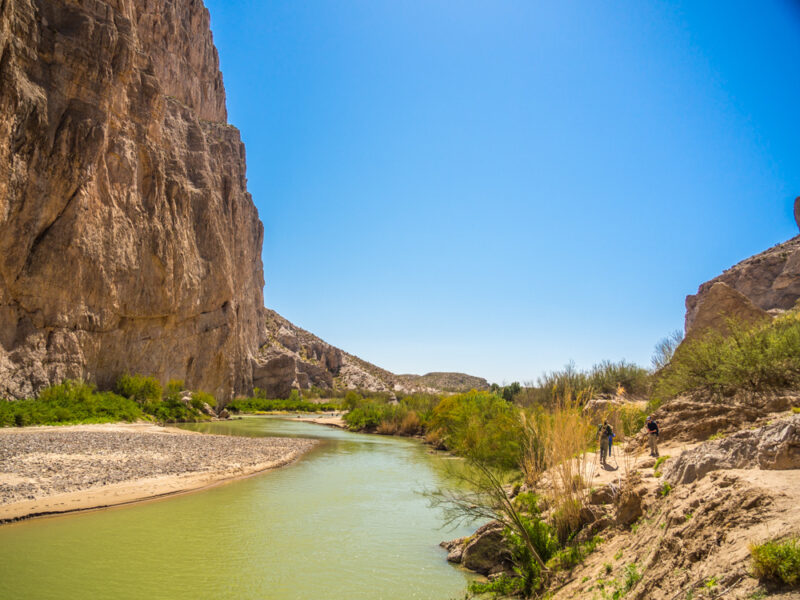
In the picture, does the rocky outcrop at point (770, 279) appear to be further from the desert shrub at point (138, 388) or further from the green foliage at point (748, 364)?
the desert shrub at point (138, 388)

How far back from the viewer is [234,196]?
6475cm

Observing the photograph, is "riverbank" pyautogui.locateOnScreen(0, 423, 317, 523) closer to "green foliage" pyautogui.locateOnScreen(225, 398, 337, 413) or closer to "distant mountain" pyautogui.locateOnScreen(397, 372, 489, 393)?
"green foliage" pyautogui.locateOnScreen(225, 398, 337, 413)

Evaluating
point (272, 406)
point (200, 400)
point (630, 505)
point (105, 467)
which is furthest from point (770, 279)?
point (272, 406)

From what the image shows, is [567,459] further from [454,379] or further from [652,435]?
[454,379]

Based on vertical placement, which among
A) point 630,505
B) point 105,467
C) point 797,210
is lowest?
point 105,467

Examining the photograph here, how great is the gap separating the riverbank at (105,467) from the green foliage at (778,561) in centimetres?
Result: 1260

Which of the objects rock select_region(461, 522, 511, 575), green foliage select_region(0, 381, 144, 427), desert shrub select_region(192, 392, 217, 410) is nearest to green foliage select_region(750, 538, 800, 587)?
rock select_region(461, 522, 511, 575)

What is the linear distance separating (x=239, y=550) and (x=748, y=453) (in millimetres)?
8598

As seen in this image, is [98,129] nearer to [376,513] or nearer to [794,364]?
[376,513]

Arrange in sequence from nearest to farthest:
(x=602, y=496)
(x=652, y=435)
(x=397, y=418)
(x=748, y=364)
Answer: (x=602, y=496) → (x=652, y=435) → (x=748, y=364) → (x=397, y=418)

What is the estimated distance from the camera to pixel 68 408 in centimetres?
2828

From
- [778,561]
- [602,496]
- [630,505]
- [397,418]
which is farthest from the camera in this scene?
[397,418]

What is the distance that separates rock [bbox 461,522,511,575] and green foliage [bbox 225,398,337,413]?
2211 inches

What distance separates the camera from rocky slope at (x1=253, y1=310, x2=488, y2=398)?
79188 mm
